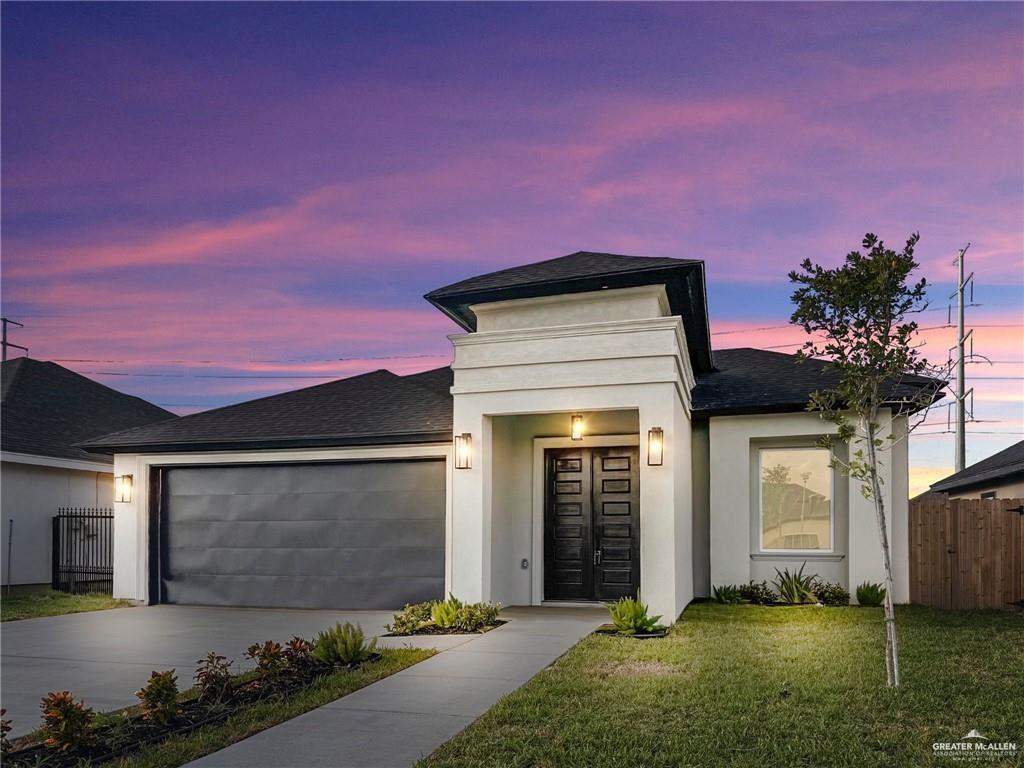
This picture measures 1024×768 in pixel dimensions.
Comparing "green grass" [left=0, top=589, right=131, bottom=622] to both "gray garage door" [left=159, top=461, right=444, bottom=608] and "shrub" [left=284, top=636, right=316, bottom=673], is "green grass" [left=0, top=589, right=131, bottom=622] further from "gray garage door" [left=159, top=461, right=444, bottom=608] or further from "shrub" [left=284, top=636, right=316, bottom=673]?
"shrub" [left=284, top=636, right=316, bottom=673]

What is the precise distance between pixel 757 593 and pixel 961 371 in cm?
2119

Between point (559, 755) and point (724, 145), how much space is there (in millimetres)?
12105

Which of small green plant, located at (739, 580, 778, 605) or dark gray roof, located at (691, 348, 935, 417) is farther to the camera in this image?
dark gray roof, located at (691, 348, 935, 417)

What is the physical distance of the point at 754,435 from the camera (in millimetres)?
14203

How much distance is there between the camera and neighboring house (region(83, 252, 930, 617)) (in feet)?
39.0

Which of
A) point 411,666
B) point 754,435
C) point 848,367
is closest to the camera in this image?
point 848,367

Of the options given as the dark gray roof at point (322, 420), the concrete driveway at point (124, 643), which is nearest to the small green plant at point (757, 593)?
the dark gray roof at point (322, 420)

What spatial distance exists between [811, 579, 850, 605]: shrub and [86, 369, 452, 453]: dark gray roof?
6.56 metres

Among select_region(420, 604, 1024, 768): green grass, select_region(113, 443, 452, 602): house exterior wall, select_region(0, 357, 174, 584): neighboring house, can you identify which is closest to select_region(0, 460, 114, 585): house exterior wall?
select_region(0, 357, 174, 584): neighboring house

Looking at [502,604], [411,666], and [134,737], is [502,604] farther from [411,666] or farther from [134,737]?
[134,737]

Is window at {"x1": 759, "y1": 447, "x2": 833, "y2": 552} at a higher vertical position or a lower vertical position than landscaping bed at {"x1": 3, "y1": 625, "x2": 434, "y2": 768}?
higher

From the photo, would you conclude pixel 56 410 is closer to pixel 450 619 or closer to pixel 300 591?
pixel 300 591

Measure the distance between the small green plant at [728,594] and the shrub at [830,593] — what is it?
48.3 inches

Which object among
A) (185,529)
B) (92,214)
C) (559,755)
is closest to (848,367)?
(559,755)
